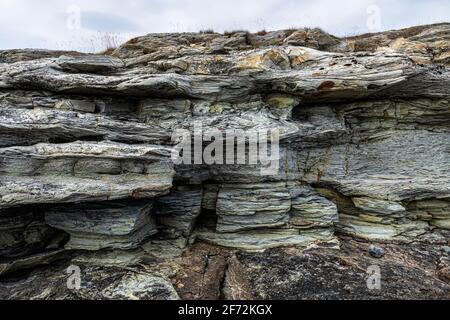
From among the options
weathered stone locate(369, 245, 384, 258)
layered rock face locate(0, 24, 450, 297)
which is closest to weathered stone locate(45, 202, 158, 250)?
layered rock face locate(0, 24, 450, 297)

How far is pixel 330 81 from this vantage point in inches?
500

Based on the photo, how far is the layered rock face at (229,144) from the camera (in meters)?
11.0

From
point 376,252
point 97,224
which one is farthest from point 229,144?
point 376,252

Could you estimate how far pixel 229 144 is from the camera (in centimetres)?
1269

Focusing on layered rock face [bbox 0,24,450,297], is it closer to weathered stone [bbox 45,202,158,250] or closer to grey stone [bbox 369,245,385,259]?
weathered stone [bbox 45,202,158,250]

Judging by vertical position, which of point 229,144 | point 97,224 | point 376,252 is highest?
point 229,144

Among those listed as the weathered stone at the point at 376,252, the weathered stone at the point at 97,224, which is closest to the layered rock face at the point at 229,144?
the weathered stone at the point at 97,224

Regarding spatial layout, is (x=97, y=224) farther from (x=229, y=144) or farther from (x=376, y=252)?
(x=376, y=252)

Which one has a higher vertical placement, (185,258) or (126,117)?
(126,117)
